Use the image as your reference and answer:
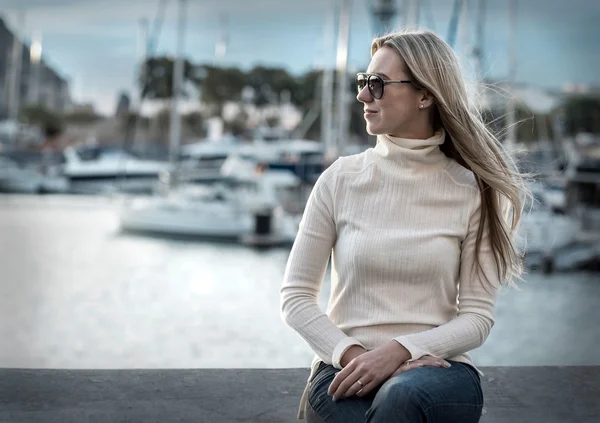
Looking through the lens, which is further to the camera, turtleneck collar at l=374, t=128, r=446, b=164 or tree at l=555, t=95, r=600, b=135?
tree at l=555, t=95, r=600, b=135

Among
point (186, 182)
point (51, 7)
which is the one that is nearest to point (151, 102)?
point (186, 182)

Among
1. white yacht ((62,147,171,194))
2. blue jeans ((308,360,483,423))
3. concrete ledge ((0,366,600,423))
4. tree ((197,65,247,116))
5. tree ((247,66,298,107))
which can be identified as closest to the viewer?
blue jeans ((308,360,483,423))

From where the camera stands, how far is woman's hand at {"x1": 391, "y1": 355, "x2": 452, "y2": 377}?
1.89 meters

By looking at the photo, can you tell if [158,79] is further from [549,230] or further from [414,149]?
[414,149]

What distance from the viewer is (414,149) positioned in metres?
2.12

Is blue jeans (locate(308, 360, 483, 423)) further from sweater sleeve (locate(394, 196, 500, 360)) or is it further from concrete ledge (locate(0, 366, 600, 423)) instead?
concrete ledge (locate(0, 366, 600, 423))

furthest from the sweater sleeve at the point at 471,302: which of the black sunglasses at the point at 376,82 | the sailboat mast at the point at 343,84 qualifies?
the sailboat mast at the point at 343,84

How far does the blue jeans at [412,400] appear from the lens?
1.79 metres

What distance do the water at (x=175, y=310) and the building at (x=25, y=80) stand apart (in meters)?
21.7

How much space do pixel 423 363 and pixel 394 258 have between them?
234mm

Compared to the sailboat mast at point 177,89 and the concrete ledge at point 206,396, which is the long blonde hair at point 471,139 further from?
the sailboat mast at point 177,89

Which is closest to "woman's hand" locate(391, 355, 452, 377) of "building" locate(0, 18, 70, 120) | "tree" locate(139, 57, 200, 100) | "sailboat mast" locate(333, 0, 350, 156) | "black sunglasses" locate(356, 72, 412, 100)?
"black sunglasses" locate(356, 72, 412, 100)

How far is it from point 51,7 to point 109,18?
6892 millimetres

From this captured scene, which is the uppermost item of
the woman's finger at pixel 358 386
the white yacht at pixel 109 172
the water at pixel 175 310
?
the woman's finger at pixel 358 386
